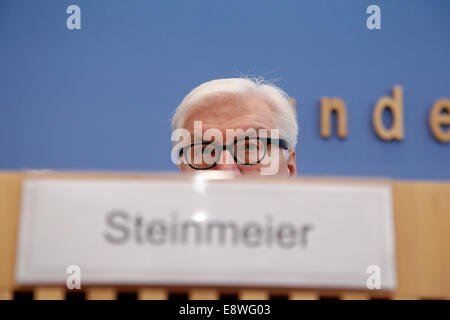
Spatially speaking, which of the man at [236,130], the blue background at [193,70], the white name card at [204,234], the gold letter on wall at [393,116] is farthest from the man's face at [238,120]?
the gold letter on wall at [393,116]

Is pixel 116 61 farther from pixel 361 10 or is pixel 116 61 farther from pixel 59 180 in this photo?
pixel 59 180

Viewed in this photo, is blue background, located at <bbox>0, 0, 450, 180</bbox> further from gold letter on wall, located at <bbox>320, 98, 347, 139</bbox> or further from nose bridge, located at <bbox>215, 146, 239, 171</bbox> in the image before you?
nose bridge, located at <bbox>215, 146, 239, 171</bbox>

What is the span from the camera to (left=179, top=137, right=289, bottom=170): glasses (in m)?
1.00

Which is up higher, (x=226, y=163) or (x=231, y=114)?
(x=231, y=114)

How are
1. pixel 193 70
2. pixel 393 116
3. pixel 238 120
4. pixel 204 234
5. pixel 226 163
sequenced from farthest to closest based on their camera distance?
pixel 393 116 → pixel 193 70 → pixel 238 120 → pixel 226 163 → pixel 204 234

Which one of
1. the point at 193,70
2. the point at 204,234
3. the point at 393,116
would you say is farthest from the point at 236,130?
the point at 393,116

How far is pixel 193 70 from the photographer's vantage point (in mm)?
1923

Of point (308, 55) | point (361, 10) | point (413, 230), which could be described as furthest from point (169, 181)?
point (361, 10)

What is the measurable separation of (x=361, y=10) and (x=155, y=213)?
5.83ft

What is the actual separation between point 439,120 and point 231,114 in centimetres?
127

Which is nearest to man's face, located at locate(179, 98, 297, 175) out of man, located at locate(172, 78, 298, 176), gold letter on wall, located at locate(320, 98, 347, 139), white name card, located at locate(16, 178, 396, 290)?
man, located at locate(172, 78, 298, 176)

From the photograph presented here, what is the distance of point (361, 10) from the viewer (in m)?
1.98

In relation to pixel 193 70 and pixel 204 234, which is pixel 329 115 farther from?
pixel 204 234

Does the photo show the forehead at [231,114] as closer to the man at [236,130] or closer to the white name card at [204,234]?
the man at [236,130]
